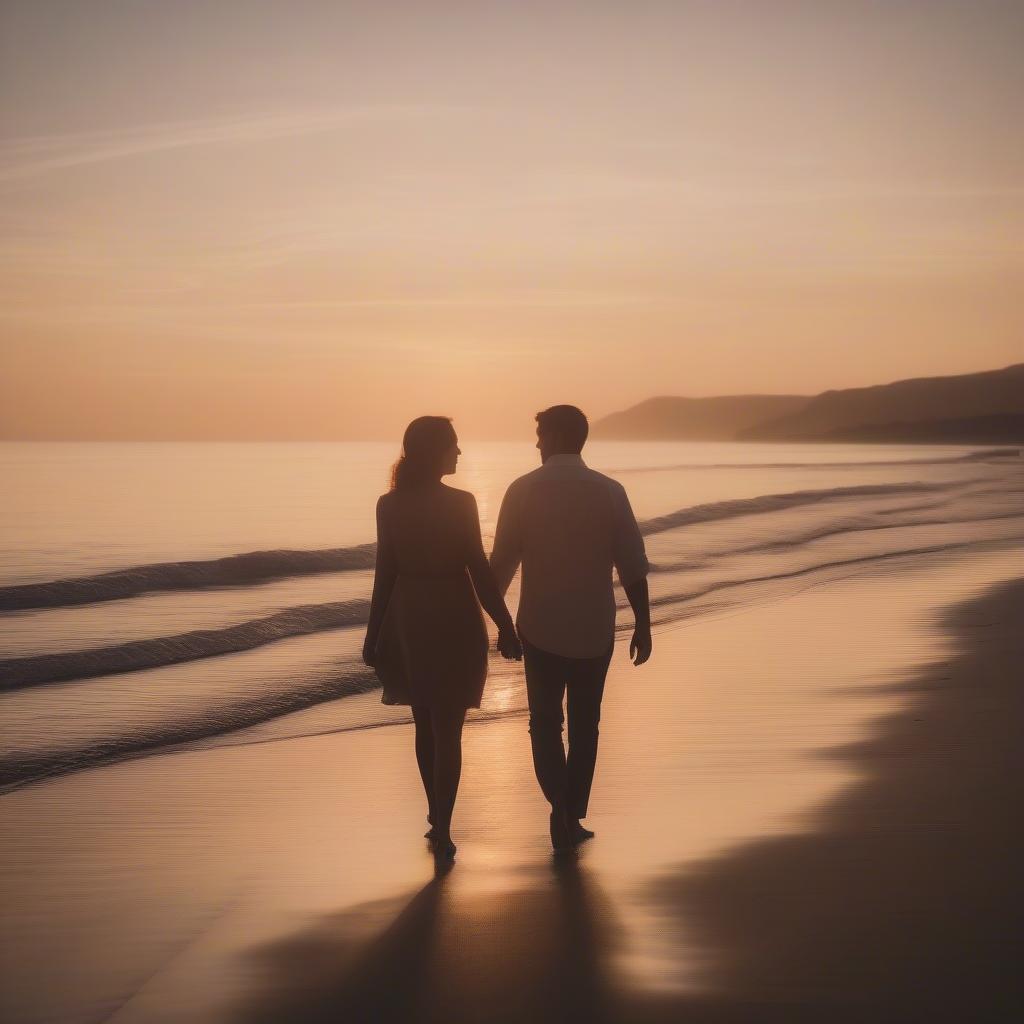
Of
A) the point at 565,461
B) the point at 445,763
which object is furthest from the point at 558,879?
the point at 565,461

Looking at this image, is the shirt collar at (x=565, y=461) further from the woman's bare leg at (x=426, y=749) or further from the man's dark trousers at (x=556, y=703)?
the woman's bare leg at (x=426, y=749)

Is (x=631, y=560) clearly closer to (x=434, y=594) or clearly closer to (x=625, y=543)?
(x=625, y=543)

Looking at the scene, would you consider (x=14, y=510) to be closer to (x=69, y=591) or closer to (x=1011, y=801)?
(x=69, y=591)

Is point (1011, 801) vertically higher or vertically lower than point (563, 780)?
lower

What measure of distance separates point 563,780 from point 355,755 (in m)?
2.80

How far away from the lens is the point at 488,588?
5.68 m

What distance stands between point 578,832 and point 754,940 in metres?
1.58

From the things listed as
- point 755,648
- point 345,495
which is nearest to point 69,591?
point 755,648

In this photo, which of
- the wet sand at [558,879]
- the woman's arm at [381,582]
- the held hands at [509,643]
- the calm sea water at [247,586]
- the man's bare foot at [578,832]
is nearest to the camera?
the wet sand at [558,879]

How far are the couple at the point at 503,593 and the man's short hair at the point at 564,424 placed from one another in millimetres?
11

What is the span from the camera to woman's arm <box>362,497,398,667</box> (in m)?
5.68

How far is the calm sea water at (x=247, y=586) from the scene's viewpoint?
10.0 metres

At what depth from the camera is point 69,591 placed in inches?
902

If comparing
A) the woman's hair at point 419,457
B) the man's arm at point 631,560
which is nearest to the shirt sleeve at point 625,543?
the man's arm at point 631,560
